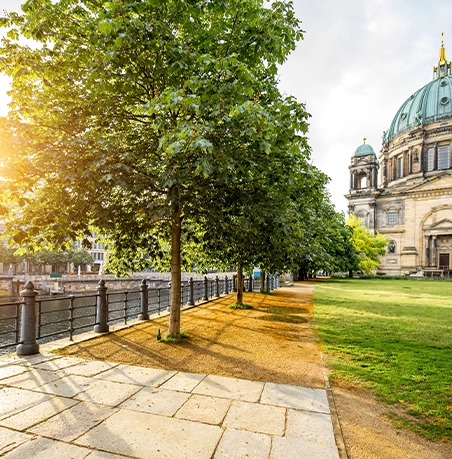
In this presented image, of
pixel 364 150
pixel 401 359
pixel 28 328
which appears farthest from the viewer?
pixel 364 150

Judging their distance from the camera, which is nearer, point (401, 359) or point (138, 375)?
point (138, 375)

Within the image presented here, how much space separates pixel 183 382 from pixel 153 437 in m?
1.76

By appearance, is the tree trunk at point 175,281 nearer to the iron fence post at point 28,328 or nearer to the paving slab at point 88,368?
the paving slab at point 88,368

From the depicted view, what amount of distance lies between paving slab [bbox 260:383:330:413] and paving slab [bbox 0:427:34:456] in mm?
3013

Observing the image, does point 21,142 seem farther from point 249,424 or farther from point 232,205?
point 249,424

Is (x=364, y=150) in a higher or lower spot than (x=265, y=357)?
higher

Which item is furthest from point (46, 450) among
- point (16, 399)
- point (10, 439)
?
point (16, 399)

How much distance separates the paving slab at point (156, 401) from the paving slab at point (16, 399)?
1.26 m

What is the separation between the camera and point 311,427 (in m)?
4.02

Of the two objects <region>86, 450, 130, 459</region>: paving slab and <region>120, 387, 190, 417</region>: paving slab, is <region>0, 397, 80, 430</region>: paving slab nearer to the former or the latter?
<region>120, 387, 190, 417</region>: paving slab

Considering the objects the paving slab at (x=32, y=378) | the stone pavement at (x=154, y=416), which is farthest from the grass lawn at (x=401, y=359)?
the paving slab at (x=32, y=378)

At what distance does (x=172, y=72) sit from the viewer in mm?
6242

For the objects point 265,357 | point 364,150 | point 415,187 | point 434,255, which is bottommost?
point 265,357

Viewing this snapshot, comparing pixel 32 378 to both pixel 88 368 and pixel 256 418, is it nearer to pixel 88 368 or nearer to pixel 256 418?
pixel 88 368
